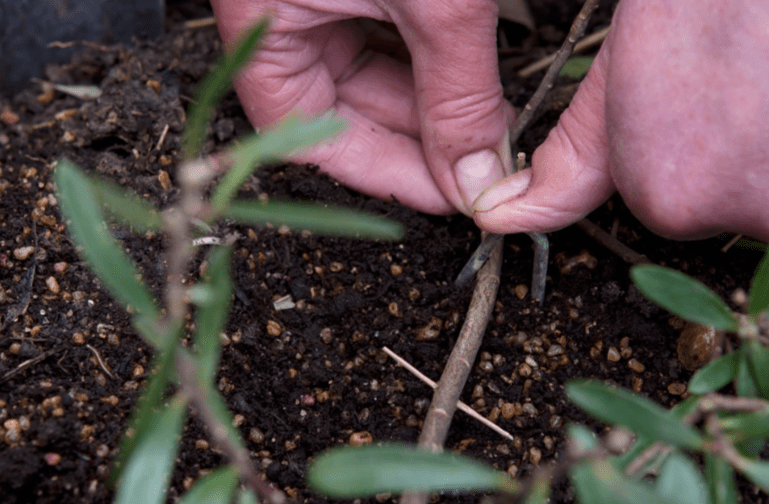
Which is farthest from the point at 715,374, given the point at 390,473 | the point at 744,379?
the point at 390,473

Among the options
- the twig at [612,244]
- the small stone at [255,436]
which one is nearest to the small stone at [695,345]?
the twig at [612,244]

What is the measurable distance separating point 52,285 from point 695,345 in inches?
49.1

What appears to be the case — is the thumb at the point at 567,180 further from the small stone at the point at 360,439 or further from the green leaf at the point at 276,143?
the green leaf at the point at 276,143

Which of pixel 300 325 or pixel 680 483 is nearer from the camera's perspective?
pixel 680 483

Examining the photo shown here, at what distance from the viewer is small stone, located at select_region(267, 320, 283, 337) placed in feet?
4.25

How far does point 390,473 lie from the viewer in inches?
23.0

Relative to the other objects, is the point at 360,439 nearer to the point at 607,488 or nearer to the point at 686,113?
the point at 607,488

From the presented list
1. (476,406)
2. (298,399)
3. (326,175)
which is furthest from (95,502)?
(326,175)

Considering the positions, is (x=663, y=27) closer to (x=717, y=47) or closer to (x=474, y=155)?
(x=717, y=47)

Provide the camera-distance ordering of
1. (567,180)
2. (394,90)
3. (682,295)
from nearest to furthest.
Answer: (682,295) → (567,180) → (394,90)

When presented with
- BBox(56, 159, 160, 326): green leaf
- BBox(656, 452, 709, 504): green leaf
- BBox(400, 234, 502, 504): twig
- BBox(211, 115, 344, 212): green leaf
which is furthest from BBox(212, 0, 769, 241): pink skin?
BBox(56, 159, 160, 326): green leaf

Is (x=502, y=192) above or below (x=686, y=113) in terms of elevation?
below

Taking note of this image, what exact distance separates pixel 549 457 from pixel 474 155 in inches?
25.9

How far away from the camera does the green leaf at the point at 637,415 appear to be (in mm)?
591
